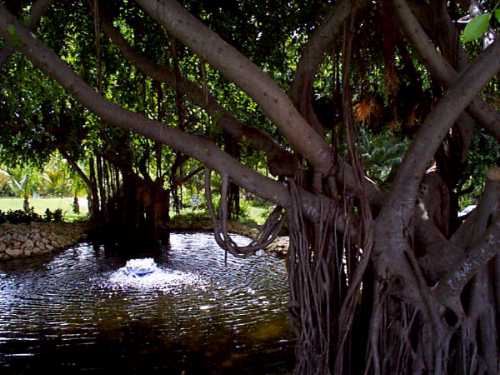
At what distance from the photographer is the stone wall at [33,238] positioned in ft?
39.1

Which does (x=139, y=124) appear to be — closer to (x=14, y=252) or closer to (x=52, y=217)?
(x=14, y=252)

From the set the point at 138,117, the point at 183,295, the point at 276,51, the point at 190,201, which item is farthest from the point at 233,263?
the point at 190,201

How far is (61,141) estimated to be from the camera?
1355cm

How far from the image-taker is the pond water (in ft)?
17.6

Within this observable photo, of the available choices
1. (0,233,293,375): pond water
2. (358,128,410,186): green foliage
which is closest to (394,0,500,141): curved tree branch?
(0,233,293,375): pond water

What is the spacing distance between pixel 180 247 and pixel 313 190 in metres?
9.25

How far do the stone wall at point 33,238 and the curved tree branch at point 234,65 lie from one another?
32.9 feet

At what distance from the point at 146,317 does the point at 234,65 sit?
15.0ft

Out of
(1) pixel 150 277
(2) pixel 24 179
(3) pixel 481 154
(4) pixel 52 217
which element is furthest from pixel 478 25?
(2) pixel 24 179

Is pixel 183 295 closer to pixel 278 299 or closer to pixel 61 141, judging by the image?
pixel 278 299

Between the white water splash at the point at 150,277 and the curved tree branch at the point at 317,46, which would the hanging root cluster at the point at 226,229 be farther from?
the white water splash at the point at 150,277

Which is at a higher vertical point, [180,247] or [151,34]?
[151,34]

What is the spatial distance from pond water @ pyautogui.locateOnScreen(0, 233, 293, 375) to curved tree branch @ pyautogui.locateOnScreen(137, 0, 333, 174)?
1999 mm

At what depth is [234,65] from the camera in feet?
10.5
